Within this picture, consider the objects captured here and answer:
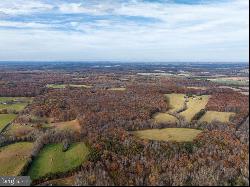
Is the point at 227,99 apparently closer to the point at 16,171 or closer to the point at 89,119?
the point at 89,119

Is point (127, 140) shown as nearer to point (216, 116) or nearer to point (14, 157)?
point (14, 157)

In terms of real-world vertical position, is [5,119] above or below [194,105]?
below

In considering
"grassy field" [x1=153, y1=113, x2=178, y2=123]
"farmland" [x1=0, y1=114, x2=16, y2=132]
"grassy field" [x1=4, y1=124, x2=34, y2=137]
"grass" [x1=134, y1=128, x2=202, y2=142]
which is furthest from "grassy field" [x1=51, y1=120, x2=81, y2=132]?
"grassy field" [x1=153, y1=113, x2=178, y2=123]

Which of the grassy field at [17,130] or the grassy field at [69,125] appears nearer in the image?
the grassy field at [17,130]

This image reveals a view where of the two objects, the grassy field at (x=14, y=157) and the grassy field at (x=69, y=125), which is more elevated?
the grassy field at (x=69, y=125)

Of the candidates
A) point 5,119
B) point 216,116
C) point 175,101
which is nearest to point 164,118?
point 216,116

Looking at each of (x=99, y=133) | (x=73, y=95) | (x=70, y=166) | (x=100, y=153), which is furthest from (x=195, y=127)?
(x=73, y=95)

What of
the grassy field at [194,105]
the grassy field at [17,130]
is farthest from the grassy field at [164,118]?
the grassy field at [17,130]

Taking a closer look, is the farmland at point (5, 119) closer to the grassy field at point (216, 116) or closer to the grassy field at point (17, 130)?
the grassy field at point (17, 130)
